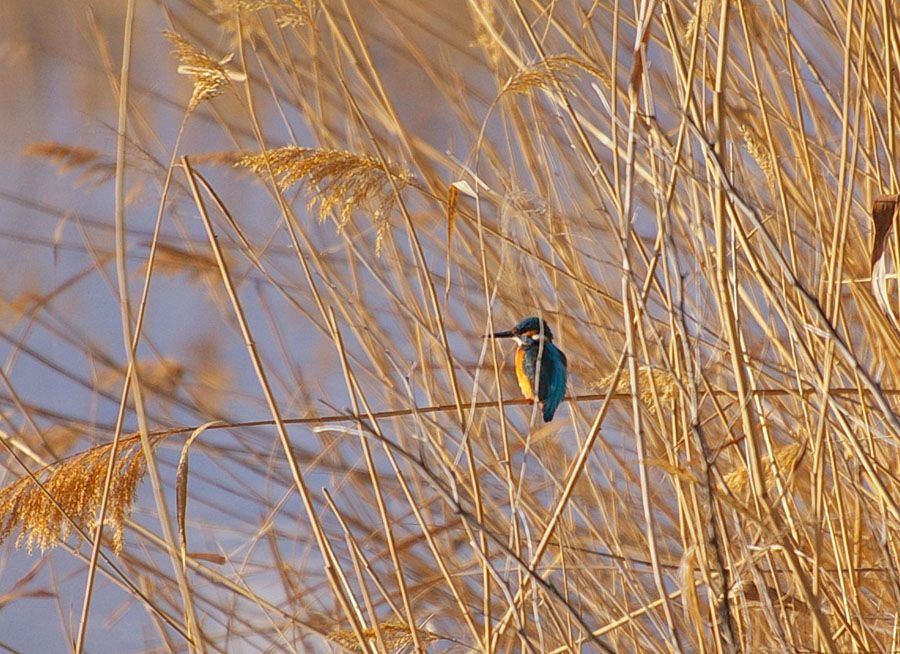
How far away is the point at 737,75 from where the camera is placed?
6.32ft

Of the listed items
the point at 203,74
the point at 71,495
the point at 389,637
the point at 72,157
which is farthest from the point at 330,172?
the point at 72,157

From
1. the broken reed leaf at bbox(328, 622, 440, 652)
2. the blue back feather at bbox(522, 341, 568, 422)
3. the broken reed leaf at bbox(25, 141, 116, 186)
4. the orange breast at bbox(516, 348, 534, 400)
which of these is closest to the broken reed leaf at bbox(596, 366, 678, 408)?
the broken reed leaf at bbox(328, 622, 440, 652)

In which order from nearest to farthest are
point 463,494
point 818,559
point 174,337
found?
point 818,559 < point 463,494 < point 174,337

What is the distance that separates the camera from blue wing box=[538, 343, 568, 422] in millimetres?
1947

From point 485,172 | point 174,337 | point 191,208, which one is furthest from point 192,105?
point 174,337

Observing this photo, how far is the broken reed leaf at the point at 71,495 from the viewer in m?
1.15

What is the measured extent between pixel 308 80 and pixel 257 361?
4.05 feet

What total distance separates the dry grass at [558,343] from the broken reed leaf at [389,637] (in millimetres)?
12

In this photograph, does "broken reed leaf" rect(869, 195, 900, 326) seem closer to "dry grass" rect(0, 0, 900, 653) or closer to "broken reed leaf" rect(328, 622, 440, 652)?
"dry grass" rect(0, 0, 900, 653)

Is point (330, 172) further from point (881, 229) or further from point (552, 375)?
point (552, 375)

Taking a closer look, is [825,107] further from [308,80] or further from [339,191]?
[339,191]

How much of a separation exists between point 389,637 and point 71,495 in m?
0.44

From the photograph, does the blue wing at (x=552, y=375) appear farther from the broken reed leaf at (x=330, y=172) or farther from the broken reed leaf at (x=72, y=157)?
the broken reed leaf at (x=72, y=157)

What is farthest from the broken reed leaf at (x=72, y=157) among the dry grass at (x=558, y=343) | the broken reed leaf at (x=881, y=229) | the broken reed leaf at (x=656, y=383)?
the broken reed leaf at (x=881, y=229)
